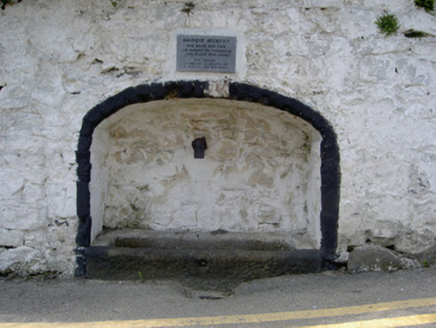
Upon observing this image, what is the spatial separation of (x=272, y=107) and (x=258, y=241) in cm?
112

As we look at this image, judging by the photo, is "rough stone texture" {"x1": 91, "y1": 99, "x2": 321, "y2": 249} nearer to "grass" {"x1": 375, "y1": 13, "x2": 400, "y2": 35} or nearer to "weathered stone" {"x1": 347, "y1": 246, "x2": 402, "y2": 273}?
"weathered stone" {"x1": 347, "y1": 246, "x2": 402, "y2": 273}

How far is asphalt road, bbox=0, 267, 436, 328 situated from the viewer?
2.48 meters

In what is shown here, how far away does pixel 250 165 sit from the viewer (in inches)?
147

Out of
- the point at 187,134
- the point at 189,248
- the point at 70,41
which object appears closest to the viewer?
the point at 70,41

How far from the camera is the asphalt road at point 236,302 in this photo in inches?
97.5

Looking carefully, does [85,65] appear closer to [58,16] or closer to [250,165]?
[58,16]

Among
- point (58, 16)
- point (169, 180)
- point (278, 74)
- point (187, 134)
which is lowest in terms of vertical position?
point (169, 180)

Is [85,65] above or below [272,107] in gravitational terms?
above

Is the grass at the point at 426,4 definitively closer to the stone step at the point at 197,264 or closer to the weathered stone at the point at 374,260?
the weathered stone at the point at 374,260

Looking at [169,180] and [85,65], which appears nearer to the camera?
[85,65]

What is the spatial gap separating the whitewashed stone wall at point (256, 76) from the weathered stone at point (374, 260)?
0.52ft

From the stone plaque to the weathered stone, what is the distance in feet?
5.60

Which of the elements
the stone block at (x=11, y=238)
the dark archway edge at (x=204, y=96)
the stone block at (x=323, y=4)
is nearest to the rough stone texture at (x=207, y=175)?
the dark archway edge at (x=204, y=96)

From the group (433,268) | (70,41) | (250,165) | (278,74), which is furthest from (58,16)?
(433,268)
